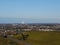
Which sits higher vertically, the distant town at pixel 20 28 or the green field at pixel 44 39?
the green field at pixel 44 39

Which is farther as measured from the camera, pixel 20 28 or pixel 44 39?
pixel 20 28

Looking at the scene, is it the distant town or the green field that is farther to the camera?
the distant town

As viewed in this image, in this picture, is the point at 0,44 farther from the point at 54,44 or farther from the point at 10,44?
the point at 54,44

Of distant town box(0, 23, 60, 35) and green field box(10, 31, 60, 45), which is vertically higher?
green field box(10, 31, 60, 45)

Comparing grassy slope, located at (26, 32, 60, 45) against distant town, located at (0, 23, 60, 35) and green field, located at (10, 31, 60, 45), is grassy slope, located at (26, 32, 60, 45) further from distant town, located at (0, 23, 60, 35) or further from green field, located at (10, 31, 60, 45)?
distant town, located at (0, 23, 60, 35)

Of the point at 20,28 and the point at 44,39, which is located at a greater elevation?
the point at 44,39

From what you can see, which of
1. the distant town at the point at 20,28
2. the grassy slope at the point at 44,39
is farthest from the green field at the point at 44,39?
the distant town at the point at 20,28

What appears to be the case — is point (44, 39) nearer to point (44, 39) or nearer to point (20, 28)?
point (44, 39)

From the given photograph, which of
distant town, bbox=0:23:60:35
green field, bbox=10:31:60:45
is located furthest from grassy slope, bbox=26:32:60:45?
distant town, bbox=0:23:60:35

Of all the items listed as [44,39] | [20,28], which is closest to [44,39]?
[44,39]

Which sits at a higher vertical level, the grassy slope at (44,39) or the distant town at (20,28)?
the grassy slope at (44,39)

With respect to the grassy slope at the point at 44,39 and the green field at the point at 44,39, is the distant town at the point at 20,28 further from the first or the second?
the grassy slope at the point at 44,39

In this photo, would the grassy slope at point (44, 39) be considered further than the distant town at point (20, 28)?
No
